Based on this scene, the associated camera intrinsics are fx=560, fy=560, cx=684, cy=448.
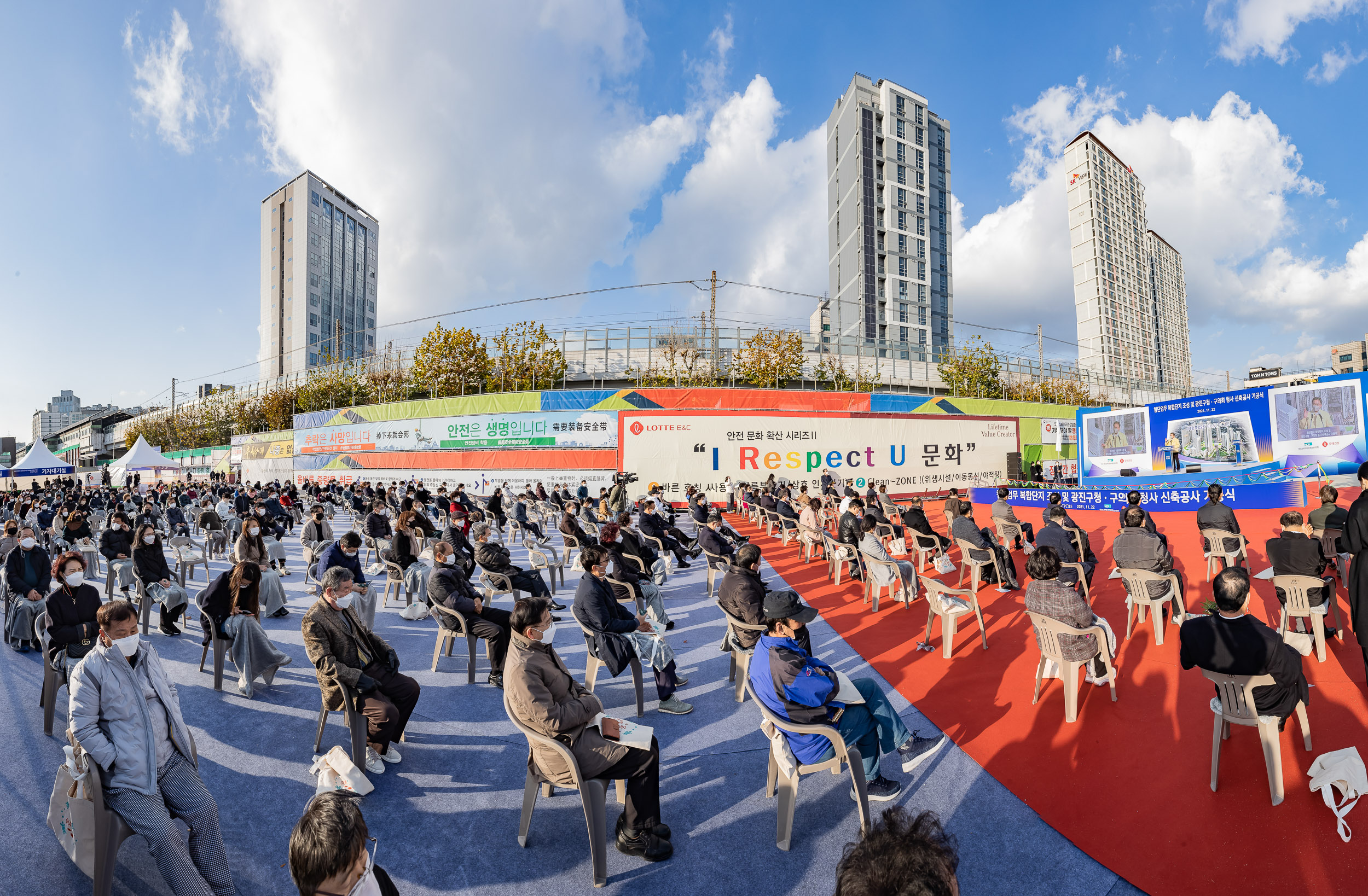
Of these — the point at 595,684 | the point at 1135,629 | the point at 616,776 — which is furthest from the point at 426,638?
the point at 1135,629

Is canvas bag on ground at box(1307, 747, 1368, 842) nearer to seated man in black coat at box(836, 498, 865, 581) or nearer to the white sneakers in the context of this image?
the white sneakers

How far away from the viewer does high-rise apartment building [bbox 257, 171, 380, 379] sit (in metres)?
67.2

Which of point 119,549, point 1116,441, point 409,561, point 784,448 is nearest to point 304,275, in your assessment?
point 784,448

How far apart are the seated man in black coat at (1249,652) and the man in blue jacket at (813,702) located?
1747 mm

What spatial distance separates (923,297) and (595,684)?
5921 cm

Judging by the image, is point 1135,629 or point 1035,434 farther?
point 1035,434

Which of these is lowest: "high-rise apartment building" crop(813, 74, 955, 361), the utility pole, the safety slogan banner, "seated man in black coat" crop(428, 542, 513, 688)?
"seated man in black coat" crop(428, 542, 513, 688)

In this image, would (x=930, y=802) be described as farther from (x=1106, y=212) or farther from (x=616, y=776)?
(x=1106, y=212)

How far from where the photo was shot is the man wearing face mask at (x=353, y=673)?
368cm

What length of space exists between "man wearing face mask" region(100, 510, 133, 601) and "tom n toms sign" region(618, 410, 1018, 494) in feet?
50.7

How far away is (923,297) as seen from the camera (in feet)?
184

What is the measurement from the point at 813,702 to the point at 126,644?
11.4 feet

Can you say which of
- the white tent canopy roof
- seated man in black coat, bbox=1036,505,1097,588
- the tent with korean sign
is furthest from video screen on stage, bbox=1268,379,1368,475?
the white tent canopy roof

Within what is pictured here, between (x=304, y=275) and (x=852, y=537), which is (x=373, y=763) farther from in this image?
(x=304, y=275)
